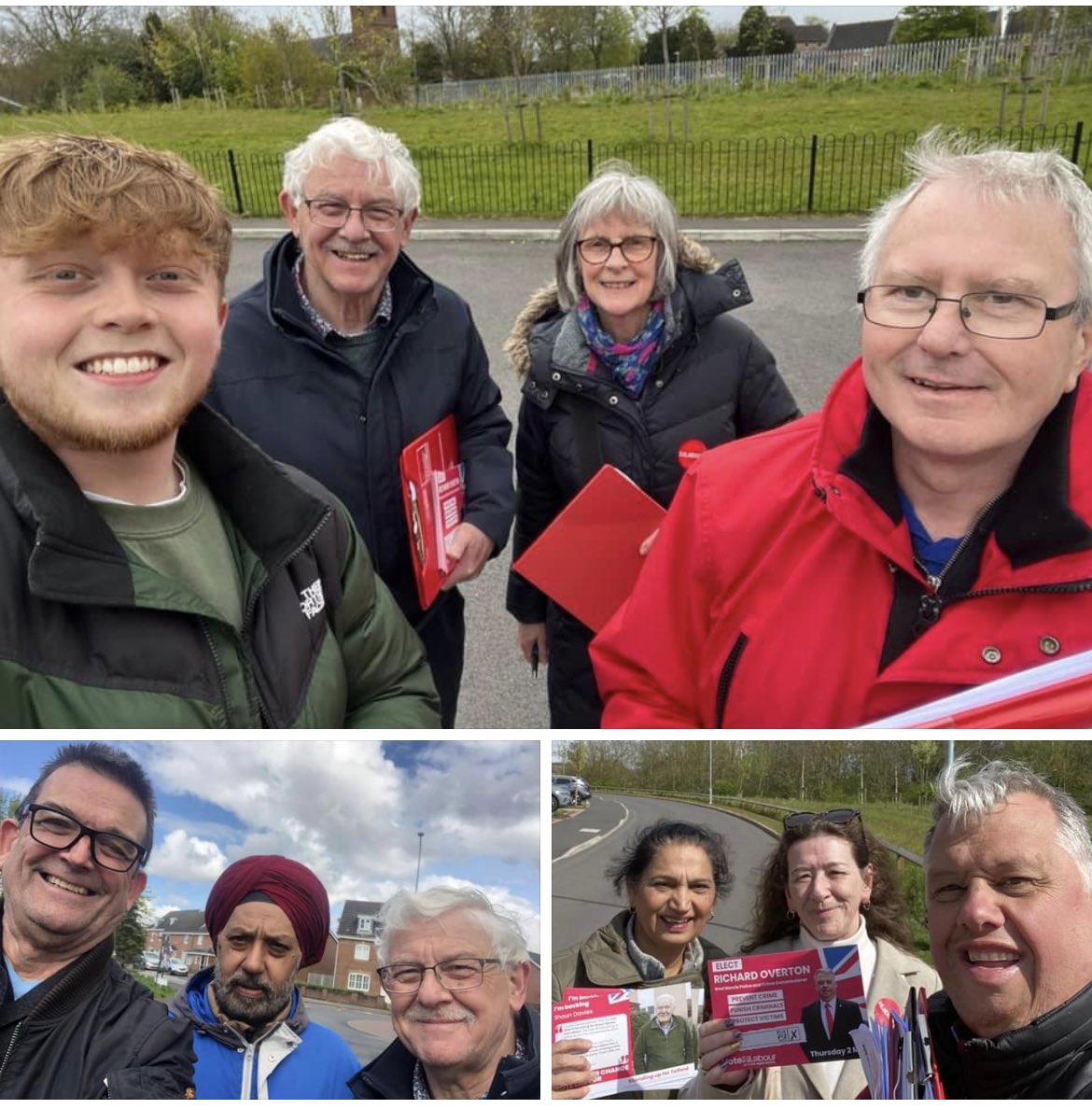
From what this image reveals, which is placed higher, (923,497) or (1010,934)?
(923,497)

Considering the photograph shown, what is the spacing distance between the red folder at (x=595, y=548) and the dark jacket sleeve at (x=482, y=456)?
0.27m

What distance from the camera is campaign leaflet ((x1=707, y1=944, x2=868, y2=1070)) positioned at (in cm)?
111

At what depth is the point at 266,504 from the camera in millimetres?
1539

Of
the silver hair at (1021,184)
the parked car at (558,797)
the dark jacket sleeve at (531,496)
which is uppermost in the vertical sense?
the silver hair at (1021,184)

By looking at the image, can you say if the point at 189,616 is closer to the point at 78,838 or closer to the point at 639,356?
the point at 78,838

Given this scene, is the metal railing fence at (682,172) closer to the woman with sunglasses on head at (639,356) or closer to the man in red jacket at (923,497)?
the woman with sunglasses on head at (639,356)

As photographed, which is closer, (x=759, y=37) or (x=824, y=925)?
(x=824, y=925)

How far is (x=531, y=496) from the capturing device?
9.44ft

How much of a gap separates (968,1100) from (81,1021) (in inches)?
41.5

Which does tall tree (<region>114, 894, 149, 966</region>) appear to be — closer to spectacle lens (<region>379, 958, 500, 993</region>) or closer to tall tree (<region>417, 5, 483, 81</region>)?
spectacle lens (<region>379, 958, 500, 993</region>)

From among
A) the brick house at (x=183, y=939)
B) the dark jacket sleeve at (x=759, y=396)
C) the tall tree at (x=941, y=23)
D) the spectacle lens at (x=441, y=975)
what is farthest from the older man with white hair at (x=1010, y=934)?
the tall tree at (x=941, y=23)

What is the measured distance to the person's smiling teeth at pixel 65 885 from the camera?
1099 millimetres

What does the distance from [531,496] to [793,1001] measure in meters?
1.93

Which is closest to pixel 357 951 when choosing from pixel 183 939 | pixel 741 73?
pixel 183 939
